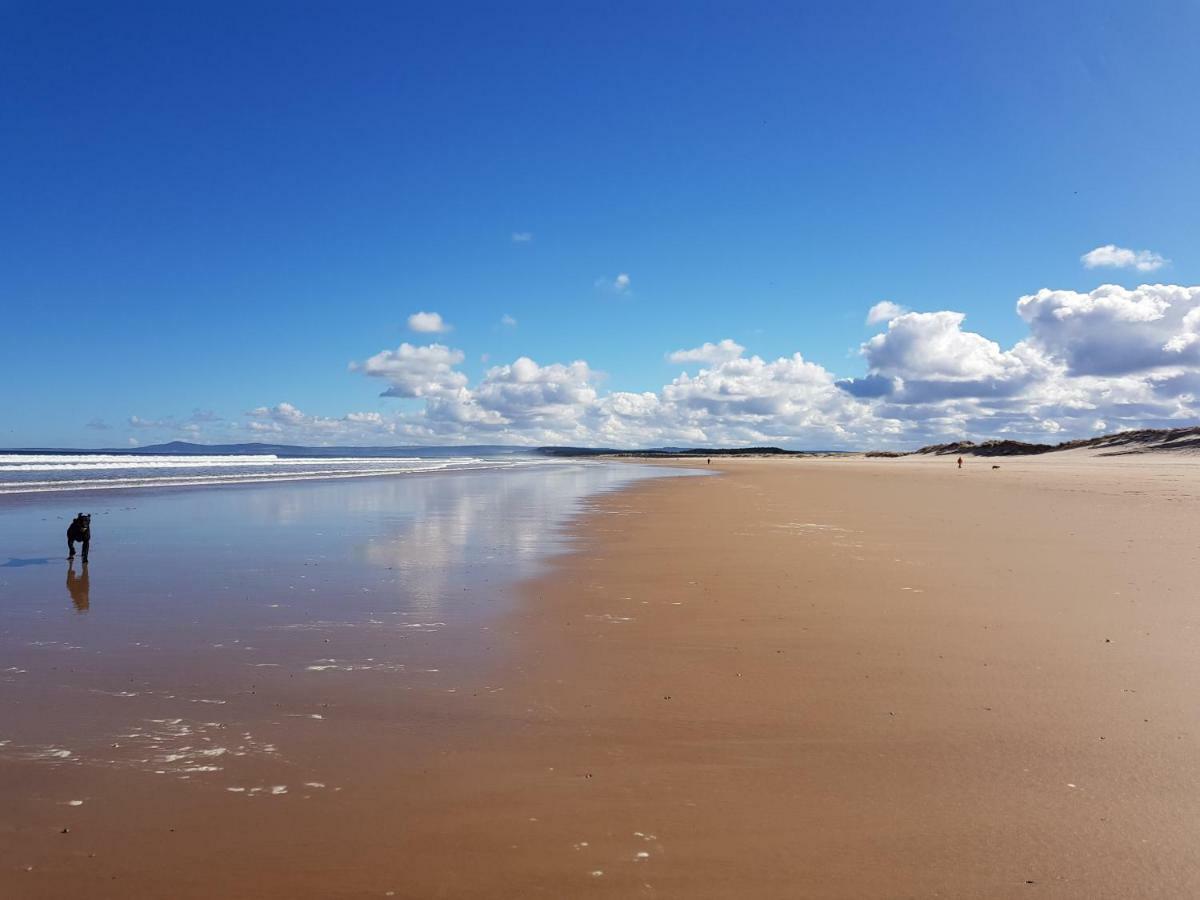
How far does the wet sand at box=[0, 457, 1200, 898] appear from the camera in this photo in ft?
12.0

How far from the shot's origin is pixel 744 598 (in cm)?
989

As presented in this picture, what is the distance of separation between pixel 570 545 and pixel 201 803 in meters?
11.1

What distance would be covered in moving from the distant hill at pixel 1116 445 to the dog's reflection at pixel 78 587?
71.7m

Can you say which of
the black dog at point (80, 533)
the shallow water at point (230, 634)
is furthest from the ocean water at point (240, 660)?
the black dog at point (80, 533)

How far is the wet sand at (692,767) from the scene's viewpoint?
144 inches

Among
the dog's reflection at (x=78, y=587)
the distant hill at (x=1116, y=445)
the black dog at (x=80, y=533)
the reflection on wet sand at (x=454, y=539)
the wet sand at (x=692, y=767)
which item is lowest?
the wet sand at (x=692, y=767)

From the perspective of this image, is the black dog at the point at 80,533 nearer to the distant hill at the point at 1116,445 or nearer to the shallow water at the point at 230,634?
the shallow water at the point at 230,634

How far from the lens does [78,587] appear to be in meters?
10.6

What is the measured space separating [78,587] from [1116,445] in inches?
3245

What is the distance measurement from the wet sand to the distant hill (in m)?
66.5

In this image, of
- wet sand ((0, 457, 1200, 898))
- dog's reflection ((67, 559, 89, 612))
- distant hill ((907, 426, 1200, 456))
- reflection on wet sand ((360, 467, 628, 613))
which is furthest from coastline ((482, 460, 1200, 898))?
distant hill ((907, 426, 1200, 456))

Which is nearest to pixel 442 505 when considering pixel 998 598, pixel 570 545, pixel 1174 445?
pixel 570 545

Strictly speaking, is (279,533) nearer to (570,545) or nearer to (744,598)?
(570,545)

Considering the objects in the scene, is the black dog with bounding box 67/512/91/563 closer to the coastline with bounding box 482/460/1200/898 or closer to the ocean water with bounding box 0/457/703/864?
the ocean water with bounding box 0/457/703/864
